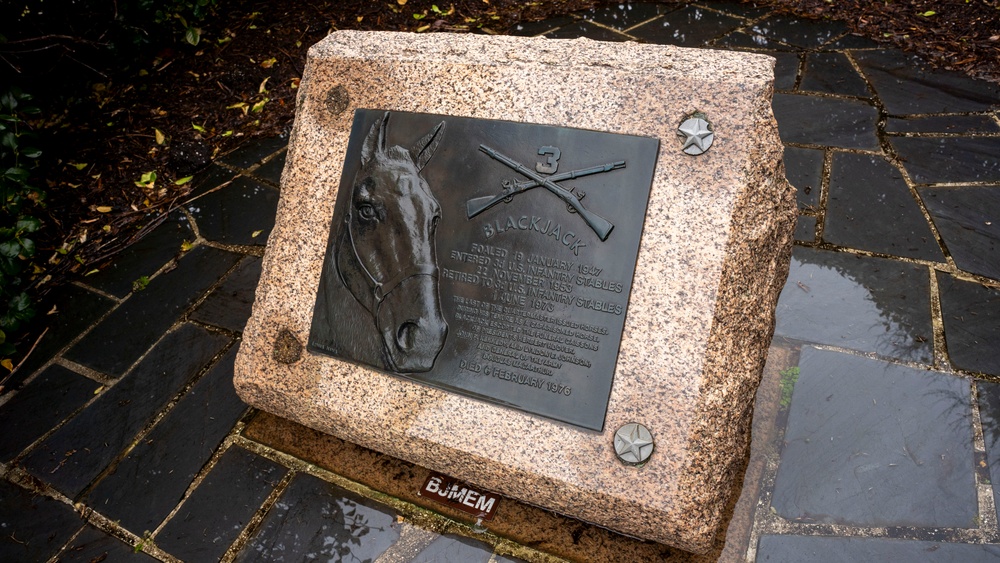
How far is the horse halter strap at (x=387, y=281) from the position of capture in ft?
7.77

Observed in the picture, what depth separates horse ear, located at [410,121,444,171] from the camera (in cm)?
245

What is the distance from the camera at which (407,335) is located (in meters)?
2.38

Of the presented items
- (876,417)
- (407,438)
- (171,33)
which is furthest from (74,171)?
(876,417)

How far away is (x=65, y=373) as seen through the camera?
10.7 feet

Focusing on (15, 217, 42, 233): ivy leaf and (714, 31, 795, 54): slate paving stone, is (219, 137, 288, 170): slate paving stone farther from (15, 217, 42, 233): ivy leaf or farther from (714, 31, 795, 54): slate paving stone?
(714, 31, 795, 54): slate paving stone

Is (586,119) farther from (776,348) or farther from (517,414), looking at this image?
(776,348)

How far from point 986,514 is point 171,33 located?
17.5ft

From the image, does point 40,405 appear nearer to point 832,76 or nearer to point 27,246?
point 27,246

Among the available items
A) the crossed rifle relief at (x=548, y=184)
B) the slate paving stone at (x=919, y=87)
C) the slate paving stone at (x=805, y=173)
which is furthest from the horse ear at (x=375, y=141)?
the slate paving stone at (x=919, y=87)

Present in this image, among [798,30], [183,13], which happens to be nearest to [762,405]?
[798,30]

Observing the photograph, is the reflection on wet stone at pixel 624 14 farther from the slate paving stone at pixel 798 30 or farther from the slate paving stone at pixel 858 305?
the slate paving stone at pixel 858 305

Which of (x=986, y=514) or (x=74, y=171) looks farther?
(x=74, y=171)

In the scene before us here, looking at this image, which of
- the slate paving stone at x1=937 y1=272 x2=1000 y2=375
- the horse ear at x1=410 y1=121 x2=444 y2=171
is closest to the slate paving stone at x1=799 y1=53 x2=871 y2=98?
the slate paving stone at x1=937 y1=272 x2=1000 y2=375

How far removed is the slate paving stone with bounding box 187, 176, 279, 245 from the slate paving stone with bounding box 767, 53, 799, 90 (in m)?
2.85
